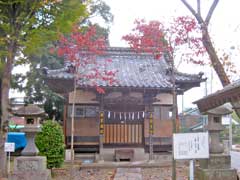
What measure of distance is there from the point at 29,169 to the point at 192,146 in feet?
17.4

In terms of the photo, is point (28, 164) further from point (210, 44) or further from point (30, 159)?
point (210, 44)

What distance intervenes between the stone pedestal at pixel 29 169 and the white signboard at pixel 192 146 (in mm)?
4746

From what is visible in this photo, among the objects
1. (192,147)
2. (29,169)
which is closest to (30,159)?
(29,169)

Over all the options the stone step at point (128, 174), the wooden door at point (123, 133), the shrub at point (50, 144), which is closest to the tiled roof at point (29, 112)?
the shrub at point (50, 144)

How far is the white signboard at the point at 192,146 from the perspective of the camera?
21.7ft

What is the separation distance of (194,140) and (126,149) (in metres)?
9.52

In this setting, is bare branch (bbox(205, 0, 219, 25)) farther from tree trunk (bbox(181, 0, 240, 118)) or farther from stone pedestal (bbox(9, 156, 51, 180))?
stone pedestal (bbox(9, 156, 51, 180))

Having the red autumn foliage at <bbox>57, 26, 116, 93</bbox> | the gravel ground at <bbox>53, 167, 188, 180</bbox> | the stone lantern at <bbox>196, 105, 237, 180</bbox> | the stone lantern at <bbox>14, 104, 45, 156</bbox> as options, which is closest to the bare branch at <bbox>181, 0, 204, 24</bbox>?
the stone lantern at <bbox>196, 105, 237, 180</bbox>

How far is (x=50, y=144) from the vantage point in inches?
484

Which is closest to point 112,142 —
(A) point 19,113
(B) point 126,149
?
(B) point 126,149

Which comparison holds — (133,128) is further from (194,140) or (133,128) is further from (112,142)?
(194,140)

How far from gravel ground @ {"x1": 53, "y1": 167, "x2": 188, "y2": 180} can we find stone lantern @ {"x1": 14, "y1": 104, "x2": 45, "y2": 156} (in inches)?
78.4

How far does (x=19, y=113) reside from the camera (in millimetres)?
10094

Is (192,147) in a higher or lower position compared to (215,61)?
lower
